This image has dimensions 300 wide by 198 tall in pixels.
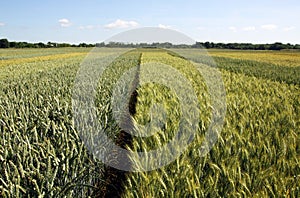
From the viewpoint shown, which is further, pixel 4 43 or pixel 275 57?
pixel 4 43

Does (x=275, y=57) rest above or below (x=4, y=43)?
below

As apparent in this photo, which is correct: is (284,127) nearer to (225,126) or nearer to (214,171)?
(225,126)

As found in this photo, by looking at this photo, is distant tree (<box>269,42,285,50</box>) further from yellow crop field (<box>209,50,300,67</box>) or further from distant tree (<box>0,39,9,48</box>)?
distant tree (<box>0,39,9,48</box>)

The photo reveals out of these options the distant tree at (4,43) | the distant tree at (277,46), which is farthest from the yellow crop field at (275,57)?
the distant tree at (4,43)

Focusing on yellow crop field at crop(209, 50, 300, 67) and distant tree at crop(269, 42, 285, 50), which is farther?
distant tree at crop(269, 42, 285, 50)

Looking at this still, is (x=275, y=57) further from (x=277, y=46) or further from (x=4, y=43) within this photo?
(x=4, y=43)

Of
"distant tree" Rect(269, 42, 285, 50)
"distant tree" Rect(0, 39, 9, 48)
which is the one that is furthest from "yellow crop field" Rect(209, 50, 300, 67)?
"distant tree" Rect(0, 39, 9, 48)

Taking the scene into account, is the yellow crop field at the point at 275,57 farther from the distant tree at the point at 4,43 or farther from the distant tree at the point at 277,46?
the distant tree at the point at 4,43

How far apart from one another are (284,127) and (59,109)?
3.02 m

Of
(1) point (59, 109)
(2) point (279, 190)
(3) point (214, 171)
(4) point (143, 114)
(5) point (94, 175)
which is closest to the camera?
(2) point (279, 190)

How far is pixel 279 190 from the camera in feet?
7.11

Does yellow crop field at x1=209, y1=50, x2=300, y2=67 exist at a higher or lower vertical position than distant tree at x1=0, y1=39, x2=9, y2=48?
lower

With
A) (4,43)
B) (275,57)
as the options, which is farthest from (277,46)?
(4,43)

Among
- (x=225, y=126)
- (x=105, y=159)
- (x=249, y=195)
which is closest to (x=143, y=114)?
(x=105, y=159)
